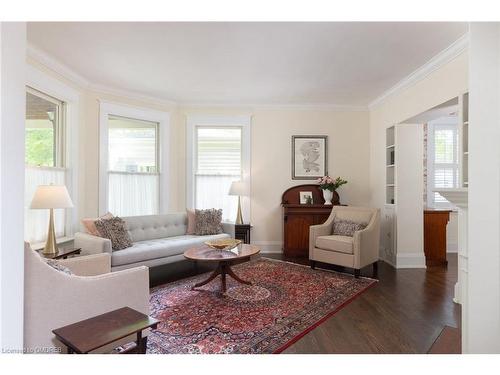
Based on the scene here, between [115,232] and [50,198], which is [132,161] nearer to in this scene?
[115,232]

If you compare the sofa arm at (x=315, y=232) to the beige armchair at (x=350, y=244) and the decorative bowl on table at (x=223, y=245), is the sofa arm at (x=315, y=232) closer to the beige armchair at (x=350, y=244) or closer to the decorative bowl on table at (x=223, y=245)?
the beige armchair at (x=350, y=244)

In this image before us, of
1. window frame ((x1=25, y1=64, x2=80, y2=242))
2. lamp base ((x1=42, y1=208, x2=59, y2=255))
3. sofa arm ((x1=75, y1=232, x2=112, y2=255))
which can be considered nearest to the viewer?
lamp base ((x1=42, y1=208, x2=59, y2=255))

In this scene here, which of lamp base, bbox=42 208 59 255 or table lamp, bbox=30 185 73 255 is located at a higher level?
table lamp, bbox=30 185 73 255

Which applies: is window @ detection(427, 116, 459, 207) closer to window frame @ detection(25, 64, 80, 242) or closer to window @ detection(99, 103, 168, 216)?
window @ detection(99, 103, 168, 216)

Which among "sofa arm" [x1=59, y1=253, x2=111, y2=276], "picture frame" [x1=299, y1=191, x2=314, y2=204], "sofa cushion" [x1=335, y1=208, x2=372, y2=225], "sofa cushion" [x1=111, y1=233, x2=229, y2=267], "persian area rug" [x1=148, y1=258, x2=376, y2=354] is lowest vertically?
"persian area rug" [x1=148, y1=258, x2=376, y2=354]

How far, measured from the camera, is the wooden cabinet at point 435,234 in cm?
482

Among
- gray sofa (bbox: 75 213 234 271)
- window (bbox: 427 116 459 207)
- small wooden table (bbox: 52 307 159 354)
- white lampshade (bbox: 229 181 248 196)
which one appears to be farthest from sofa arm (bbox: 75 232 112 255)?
window (bbox: 427 116 459 207)

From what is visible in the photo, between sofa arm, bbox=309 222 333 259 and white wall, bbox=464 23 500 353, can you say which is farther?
sofa arm, bbox=309 222 333 259

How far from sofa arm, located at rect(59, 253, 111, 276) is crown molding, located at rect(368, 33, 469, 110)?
3.99 m

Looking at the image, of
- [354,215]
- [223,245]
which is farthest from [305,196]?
[223,245]

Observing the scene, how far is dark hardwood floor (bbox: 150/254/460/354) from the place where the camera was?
220 centimetres

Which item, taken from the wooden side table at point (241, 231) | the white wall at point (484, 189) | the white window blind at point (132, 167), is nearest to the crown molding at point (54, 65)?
the white window blind at point (132, 167)

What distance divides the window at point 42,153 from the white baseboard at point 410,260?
494cm
